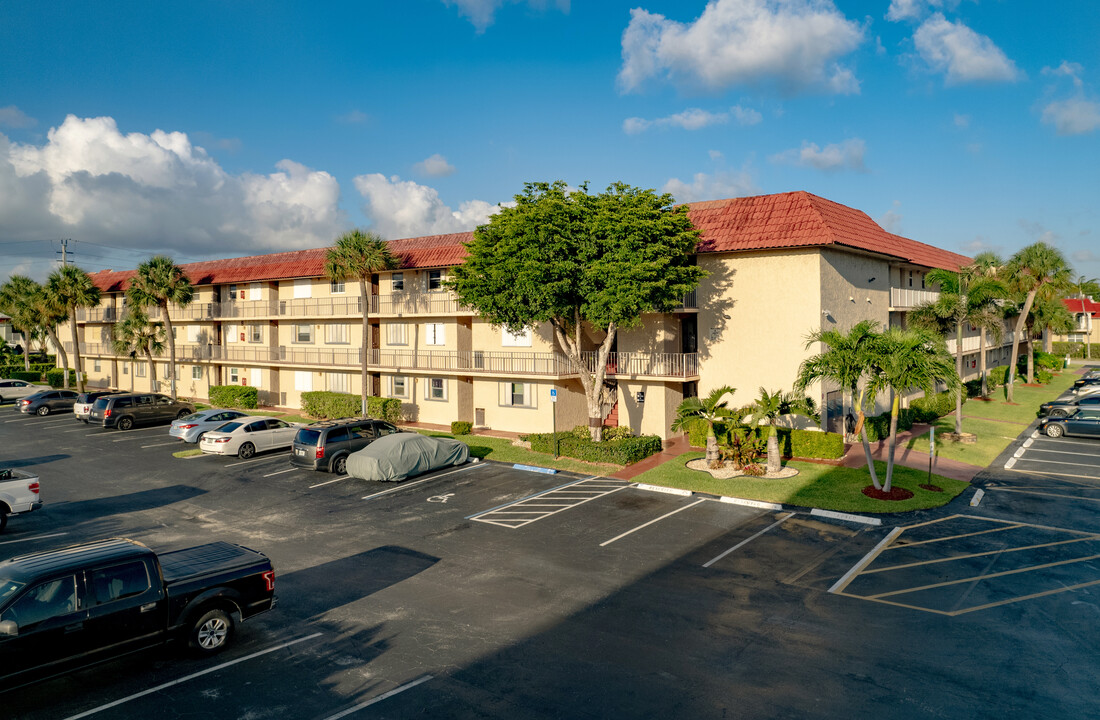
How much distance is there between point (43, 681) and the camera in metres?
8.89

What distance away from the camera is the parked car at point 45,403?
41.9 metres

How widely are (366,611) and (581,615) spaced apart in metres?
4.03

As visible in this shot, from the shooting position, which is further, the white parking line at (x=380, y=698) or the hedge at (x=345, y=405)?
the hedge at (x=345, y=405)

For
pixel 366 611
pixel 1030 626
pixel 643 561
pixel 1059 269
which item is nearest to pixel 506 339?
pixel 643 561

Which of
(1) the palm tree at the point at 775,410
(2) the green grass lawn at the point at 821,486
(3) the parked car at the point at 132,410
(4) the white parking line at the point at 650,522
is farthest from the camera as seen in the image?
(3) the parked car at the point at 132,410

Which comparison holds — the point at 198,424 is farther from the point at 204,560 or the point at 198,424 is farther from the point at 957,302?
the point at 957,302

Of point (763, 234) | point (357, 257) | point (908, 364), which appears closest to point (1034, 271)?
point (763, 234)

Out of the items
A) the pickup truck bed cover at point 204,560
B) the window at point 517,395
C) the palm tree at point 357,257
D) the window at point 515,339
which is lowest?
the pickup truck bed cover at point 204,560

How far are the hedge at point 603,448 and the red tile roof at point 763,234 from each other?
328 inches

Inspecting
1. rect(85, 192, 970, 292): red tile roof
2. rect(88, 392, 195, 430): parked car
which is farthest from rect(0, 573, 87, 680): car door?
rect(88, 392, 195, 430): parked car

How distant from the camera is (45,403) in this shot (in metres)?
42.0

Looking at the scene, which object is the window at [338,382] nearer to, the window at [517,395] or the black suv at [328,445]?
the window at [517,395]

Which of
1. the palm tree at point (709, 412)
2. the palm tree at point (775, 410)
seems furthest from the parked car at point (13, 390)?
the palm tree at point (775, 410)

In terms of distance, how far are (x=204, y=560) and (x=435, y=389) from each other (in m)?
23.9
